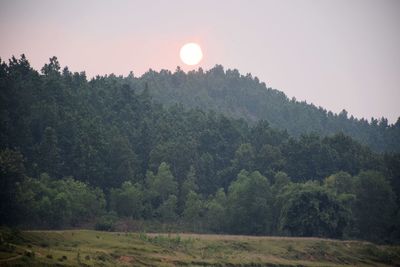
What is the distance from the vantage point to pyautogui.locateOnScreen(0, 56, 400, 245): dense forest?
307 feet

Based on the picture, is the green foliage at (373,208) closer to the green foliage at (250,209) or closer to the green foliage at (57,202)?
the green foliage at (250,209)

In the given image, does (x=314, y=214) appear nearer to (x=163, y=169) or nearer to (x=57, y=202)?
(x=163, y=169)

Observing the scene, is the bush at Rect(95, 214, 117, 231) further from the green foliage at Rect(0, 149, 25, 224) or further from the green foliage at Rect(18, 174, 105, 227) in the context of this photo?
the green foliage at Rect(0, 149, 25, 224)

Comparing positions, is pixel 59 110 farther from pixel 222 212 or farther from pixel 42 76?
pixel 222 212

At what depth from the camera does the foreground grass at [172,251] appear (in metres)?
53.8

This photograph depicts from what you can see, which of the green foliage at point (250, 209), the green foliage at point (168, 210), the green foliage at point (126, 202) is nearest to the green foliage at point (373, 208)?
the green foliage at point (250, 209)

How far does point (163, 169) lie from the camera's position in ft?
372

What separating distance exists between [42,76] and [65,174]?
33559mm

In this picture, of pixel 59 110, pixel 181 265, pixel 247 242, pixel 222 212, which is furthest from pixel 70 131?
pixel 181 265

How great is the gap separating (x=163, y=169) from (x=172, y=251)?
46.4 metres

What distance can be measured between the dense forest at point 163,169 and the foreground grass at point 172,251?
13.7 meters

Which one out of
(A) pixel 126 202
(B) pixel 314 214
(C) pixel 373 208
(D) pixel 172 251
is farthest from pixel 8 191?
(C) pixel 373 208

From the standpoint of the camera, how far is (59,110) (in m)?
119

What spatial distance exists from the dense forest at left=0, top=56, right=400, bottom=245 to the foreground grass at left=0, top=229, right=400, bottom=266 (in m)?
13.7
